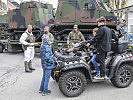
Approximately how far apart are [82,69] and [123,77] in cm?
122

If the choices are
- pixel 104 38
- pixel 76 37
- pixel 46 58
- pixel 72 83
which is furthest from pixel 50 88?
pixel 76 37

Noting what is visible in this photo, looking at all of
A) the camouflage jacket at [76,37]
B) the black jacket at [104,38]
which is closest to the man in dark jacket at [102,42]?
the black jacket at [104,38]

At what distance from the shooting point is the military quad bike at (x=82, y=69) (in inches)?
152

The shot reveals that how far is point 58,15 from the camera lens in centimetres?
910

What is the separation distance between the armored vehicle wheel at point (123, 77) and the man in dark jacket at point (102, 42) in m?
0.42

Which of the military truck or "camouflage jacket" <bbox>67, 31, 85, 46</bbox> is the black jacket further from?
the military truck

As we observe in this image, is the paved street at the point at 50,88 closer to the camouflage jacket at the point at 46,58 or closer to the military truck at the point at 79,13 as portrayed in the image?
the camouflage jacket at the point at 46,58

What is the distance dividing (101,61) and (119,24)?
5.40m

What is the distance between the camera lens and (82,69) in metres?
4.13

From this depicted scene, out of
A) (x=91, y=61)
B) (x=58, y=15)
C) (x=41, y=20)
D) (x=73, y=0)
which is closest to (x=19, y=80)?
(x=91, y=61)

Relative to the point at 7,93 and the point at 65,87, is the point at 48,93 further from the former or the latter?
the point at 7,93

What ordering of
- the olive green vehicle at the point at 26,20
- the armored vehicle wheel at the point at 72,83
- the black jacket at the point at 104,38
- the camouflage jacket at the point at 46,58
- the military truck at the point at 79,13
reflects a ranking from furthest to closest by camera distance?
the olive green vehicle at the point at 26,20
the military truck at the point at 79,13
the black jacket at the point at 104,38
the camouflage jacket at the point at 46,58
the armored vehicle wheel at the point at 72,83

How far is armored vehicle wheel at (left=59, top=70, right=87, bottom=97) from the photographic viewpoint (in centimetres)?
380

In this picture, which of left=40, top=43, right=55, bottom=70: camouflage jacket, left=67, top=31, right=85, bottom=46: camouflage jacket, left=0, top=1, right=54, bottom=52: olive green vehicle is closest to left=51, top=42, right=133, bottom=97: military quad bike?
left=40, top=43, right=55, bottom=70: camouflage jacket
